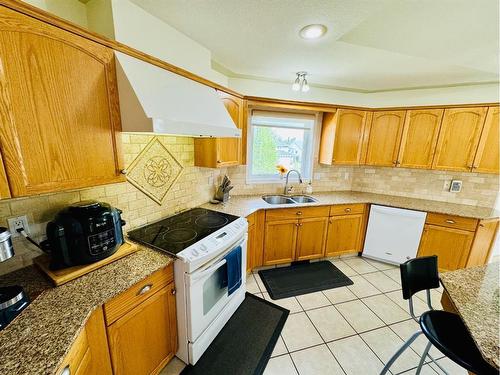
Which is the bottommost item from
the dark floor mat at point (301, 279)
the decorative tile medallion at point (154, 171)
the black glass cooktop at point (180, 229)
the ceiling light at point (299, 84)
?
the dark floor mat at point (301, 279)

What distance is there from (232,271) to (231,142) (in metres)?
1.36

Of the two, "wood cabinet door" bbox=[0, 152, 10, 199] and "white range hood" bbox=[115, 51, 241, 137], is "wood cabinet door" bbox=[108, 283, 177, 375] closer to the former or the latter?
"wood cabinet door" bbox=[0, 152, 10, 199]

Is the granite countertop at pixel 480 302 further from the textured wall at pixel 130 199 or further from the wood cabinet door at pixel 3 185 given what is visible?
the textured wall at pixel 130 199

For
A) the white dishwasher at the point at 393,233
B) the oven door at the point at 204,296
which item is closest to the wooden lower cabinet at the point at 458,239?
the white dishwasher at the point at 393,233

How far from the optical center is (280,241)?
261 cm

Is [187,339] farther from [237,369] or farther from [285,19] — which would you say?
[285,19]

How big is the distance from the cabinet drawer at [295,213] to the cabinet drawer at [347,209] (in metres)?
0.10

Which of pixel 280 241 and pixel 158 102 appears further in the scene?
pixel 280 241

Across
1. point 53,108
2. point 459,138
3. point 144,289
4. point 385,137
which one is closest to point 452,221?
point 459,138

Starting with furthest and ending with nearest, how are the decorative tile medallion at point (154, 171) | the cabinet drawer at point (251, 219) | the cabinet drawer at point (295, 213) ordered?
the cabinet drawer at point (295, 213), the cabinet drawer at point (251, 219), the decorative tile medallion at point (154, 171)

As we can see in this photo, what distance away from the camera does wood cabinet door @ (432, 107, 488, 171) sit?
2396 mm

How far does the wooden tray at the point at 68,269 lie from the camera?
1044mm

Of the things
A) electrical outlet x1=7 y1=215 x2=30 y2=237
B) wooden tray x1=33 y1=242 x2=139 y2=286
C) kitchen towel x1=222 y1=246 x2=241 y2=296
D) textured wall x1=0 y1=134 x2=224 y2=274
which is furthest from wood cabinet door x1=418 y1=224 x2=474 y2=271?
electrical outlet x1=7 y1=215 x2=30 y2=237

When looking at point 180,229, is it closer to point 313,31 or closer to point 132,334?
point 132,334
